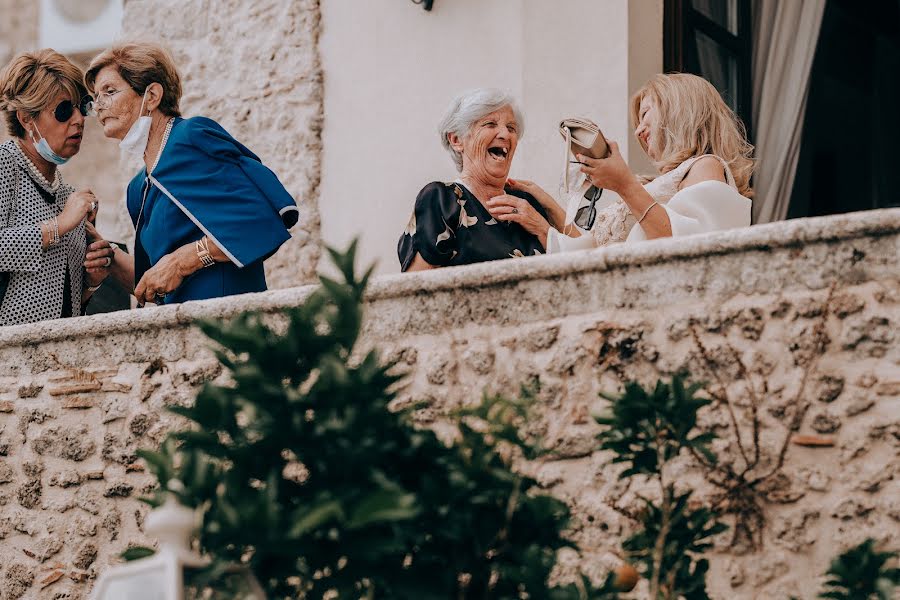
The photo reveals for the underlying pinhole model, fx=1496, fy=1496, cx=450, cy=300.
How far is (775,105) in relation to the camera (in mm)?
6910

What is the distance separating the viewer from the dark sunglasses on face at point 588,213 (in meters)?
4.81

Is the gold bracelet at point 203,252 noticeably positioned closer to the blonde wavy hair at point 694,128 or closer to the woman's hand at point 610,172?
the woman's hand at point 610,172

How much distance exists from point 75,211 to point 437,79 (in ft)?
6.27

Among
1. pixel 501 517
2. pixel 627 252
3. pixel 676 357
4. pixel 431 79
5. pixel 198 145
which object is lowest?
pixel 501 517

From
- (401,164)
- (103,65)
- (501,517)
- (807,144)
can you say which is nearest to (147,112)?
(103,65)

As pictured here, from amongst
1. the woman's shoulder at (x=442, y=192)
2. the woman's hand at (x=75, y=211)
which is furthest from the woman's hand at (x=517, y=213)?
the woman's hand at (x=75, y=211)

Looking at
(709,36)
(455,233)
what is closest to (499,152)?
(455,233)

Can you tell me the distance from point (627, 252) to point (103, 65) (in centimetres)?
220

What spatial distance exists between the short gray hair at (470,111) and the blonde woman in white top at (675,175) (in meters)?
0.45

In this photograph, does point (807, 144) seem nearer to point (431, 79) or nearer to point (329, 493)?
point (431, 79)

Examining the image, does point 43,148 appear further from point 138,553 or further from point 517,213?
point 138,553

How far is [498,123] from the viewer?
508 cm

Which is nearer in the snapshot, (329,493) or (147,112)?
(329,493)

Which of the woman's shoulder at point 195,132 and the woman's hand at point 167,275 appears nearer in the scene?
the woman's hand at point 167,275
